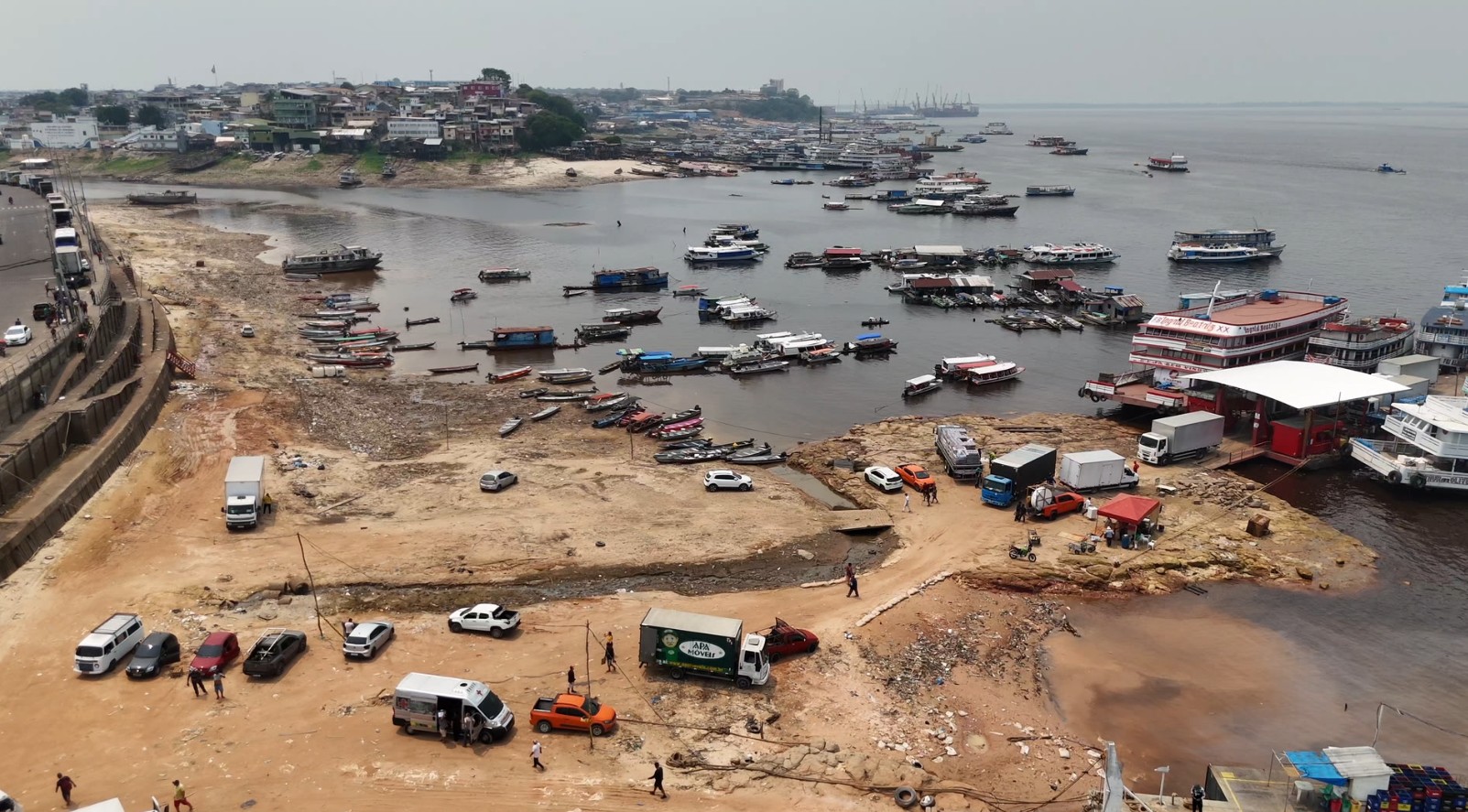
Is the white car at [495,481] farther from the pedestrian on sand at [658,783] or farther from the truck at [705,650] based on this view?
the pedestrian on sand at [658,783]

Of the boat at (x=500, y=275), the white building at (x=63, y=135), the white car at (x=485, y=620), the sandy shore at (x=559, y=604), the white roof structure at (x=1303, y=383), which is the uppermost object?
the white building at (x=63, y=135)

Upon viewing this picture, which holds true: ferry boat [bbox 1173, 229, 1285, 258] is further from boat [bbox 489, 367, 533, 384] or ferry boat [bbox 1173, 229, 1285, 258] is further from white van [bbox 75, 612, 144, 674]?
white van [bbox 75, 612, 144, 674]

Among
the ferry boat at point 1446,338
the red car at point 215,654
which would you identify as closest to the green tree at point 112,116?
the red car at point 215,654

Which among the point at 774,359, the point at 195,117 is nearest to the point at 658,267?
the point at 774,359

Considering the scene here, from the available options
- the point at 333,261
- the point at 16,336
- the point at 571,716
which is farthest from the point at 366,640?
the point at 333,261

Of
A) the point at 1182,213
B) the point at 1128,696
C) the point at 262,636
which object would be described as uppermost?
the point at 1182,213

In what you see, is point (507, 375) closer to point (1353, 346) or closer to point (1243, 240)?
point (1353, 346)

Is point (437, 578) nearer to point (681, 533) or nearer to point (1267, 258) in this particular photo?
point (681, 533)
